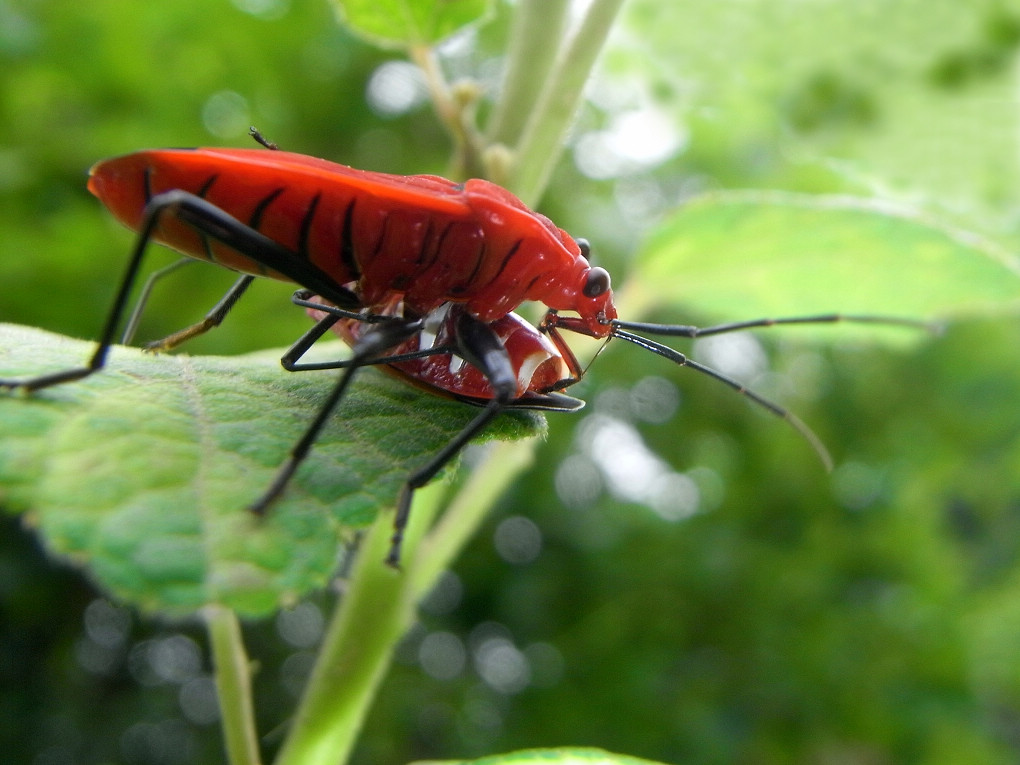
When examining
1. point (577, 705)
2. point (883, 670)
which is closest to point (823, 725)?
point (883, 670)

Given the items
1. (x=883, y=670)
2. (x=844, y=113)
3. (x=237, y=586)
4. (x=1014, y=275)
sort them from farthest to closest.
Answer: (x=883, y=670) < (x=844, y=113) < (x=1014, y=275) < (x=237, y=586)

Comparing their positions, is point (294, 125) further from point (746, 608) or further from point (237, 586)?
point (237, 586)

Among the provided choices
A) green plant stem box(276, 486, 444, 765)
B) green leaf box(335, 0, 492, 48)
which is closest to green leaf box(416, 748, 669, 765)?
green plant stem box(276, 486, 444, 765)

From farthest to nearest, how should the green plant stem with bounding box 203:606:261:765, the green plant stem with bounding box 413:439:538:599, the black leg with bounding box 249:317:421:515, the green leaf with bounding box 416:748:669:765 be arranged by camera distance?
the green plant stem with bounding box 413:439:538:599
the green plant stem with bounding box 203:606:261:765
the green leaf with bounding box 416:748:669:765
the black leg with bounding box 249:317:421:515

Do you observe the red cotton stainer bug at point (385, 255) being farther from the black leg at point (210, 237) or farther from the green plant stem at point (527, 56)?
the green plant stem at point (527, 56)

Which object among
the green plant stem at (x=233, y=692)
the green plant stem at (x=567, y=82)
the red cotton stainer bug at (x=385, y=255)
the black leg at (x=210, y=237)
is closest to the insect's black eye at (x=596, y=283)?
the red cotton stainer bug at (x=385, y=255)

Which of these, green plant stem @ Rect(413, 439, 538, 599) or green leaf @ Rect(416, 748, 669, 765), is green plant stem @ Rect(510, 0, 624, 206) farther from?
green leaf @ Rect(416, 748, 669, 765)

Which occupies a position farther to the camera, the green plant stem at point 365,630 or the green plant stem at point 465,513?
the green plant stem at point 465,513
